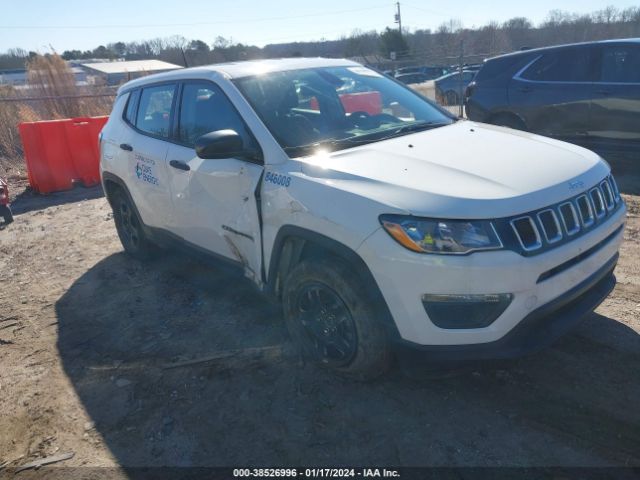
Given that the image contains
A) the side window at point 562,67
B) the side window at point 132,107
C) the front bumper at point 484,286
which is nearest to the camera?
the front bumper at point 484,286

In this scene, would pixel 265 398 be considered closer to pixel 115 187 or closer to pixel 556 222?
pixel 556 222

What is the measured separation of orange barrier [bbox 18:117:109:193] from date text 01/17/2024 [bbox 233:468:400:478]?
767cm

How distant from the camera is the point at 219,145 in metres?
3.12

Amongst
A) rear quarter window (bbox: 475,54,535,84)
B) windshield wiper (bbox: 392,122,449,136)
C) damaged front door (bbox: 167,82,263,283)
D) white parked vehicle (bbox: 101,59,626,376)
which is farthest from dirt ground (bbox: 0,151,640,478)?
rear quarter window (bbox: 475,54,535,84)

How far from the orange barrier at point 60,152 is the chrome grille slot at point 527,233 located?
8110 mm

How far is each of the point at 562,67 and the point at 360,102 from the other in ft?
16.3

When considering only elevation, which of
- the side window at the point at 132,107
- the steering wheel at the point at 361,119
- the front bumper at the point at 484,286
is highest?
the side window at the point at 132,107

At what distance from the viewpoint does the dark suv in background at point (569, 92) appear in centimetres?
696

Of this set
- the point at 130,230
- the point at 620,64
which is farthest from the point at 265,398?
the point at 620,64

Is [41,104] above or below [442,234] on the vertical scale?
above

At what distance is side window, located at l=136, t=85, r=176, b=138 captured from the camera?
14.1ft

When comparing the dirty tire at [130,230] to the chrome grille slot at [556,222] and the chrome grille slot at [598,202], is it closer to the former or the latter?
the chrome grille slot at [556,222]

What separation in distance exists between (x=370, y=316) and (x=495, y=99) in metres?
6.39

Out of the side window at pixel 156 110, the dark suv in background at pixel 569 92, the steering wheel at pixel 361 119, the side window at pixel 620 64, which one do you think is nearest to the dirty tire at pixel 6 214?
the side window at pixel 156 110
